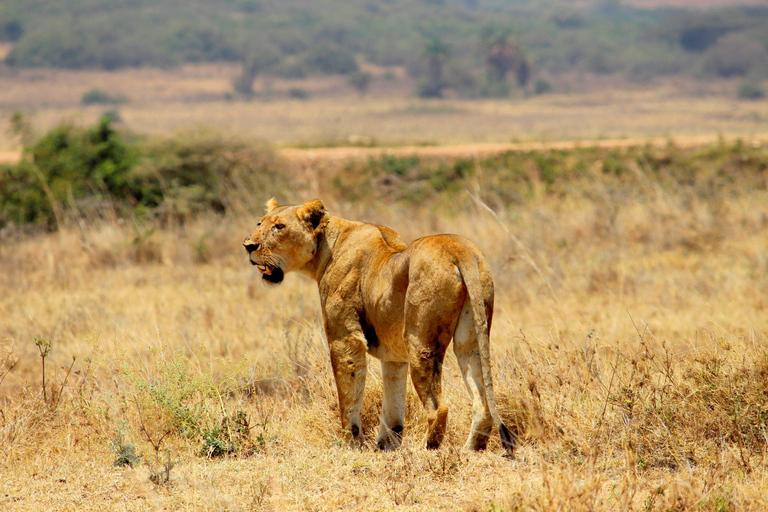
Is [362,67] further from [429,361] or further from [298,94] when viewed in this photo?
[429,361]

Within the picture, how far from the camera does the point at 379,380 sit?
5914 mm

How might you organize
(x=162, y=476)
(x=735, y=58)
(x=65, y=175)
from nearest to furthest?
1. (x=162, y=476)
2. (x=65, y=175)
3. (x=735, y=58)

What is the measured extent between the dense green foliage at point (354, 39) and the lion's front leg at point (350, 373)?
9850cm

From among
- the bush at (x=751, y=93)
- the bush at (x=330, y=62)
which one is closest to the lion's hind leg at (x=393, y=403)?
the bush at (x=751, y=93)

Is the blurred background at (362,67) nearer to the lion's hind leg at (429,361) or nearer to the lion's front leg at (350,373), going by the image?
the lion's front leg at (350,373)

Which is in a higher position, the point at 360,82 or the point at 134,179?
the point at 134,179

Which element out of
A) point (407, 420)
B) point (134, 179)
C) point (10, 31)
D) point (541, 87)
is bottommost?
point (541, 87)

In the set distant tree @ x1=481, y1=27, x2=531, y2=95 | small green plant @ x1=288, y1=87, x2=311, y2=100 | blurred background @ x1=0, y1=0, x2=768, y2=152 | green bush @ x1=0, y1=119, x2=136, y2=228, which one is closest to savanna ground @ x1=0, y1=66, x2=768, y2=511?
green bush @ x1=0, y1=119, x2=136, y2=228

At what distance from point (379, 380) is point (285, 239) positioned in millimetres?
1441

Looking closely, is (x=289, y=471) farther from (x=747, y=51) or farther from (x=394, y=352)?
(x=747, y=51)

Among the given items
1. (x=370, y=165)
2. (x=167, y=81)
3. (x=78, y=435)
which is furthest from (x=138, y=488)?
(x=167, y=81)

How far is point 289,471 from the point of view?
187 inches

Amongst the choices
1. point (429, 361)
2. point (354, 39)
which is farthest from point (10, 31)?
point (429, 361)

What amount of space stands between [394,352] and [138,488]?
1.72 metres
